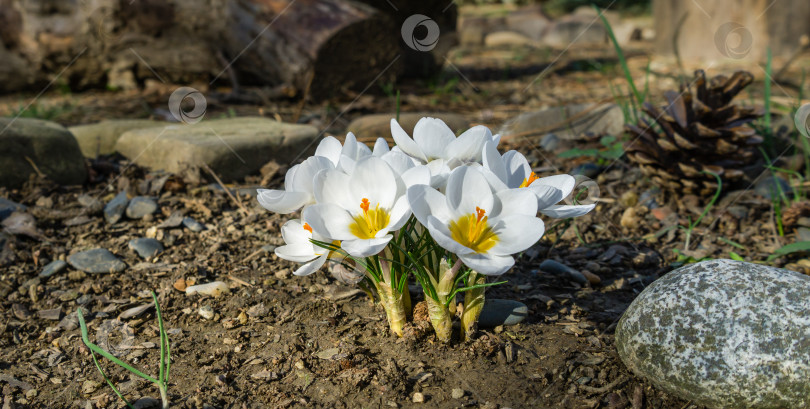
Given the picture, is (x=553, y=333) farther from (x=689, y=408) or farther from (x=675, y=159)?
(x=675, y=159)

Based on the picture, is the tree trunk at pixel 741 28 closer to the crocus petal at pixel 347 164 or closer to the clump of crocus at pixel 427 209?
→ the clump of crocus at pixel 427 209

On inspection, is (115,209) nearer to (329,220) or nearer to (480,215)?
(329,220)

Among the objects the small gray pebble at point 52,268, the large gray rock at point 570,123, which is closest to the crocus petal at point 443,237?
the small gray pebble at point 52,268

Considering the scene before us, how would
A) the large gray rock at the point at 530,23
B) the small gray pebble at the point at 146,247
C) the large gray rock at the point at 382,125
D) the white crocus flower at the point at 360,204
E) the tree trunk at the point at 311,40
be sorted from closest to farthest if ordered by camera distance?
the white crocus flower at the point at 360,204, the small gray pebble at the point at 146,247, the large gray rock at the point at 382,125, the tree trunk at the point at 311,40, the large gray rock at the point at 530,23

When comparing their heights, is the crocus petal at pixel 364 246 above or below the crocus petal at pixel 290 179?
below

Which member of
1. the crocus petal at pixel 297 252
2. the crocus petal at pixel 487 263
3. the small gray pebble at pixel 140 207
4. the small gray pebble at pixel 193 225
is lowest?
the small gray pebble at pixel 193 225

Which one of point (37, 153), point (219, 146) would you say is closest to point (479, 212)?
point (219, 146)
